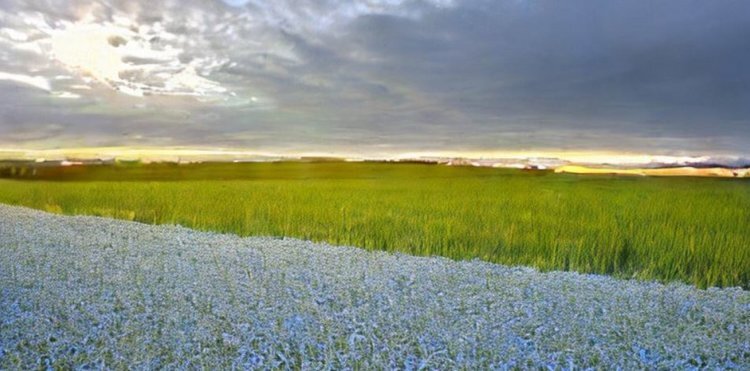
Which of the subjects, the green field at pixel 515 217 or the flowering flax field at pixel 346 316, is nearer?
the flowering flax field at pixel 346 316

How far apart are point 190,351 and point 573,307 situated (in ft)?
6.88

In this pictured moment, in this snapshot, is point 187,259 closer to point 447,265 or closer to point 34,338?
point 34,338

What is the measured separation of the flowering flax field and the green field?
736 mm

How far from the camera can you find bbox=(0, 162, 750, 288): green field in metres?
4.51

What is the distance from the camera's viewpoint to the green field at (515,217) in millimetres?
4512

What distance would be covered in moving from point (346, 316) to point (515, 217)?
12.2ft

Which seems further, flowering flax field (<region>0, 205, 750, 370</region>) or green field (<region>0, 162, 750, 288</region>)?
green field (<region>0, 162, 750, 288</region>)

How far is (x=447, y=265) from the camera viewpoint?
4.10 metres

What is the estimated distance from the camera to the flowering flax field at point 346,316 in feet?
7.66

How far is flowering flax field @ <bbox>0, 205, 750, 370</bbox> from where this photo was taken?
2334 mm

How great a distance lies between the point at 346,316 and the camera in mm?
2771

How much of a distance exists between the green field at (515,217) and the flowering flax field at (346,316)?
0.74 metres

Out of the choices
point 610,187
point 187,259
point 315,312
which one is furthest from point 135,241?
point 610,187

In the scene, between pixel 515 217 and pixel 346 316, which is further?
pixel 515 217
